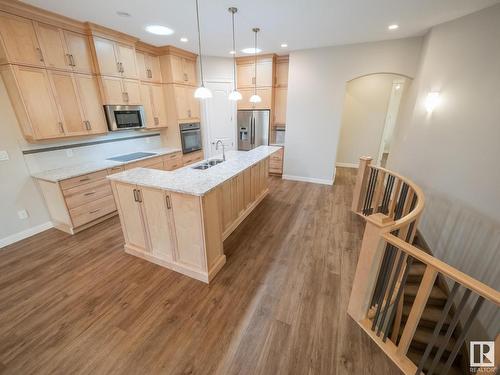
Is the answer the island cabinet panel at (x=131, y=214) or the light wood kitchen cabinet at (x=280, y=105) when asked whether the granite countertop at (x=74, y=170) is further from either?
the light wood kitchen cabinet at (x=280, y=105)

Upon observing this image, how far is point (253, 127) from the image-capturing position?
548cm

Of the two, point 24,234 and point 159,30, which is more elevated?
point 159,30

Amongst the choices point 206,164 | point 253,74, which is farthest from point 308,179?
point 206,164

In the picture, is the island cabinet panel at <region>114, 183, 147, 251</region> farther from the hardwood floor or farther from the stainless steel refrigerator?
the stainless steel refrigerator

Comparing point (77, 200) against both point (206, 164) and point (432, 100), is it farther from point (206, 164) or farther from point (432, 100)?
point (432, 100)

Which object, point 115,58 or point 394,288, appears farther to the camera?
point 115,58

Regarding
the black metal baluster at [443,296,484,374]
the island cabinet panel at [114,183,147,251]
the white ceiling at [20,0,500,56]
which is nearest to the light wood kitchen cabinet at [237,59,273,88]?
the white ceiling at [20,0,500,56]

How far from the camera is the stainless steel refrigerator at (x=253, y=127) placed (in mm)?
5395

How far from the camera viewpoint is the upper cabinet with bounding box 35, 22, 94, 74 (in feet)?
9.03

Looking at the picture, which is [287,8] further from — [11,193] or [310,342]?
[11,193]

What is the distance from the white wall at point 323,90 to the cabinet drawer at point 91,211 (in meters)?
4.04

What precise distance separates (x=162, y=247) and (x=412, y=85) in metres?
5.12

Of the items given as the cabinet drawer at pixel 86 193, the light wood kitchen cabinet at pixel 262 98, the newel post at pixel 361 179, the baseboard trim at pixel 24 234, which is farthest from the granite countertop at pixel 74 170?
the newel post at pixel 361 179

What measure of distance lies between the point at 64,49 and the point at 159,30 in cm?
138
